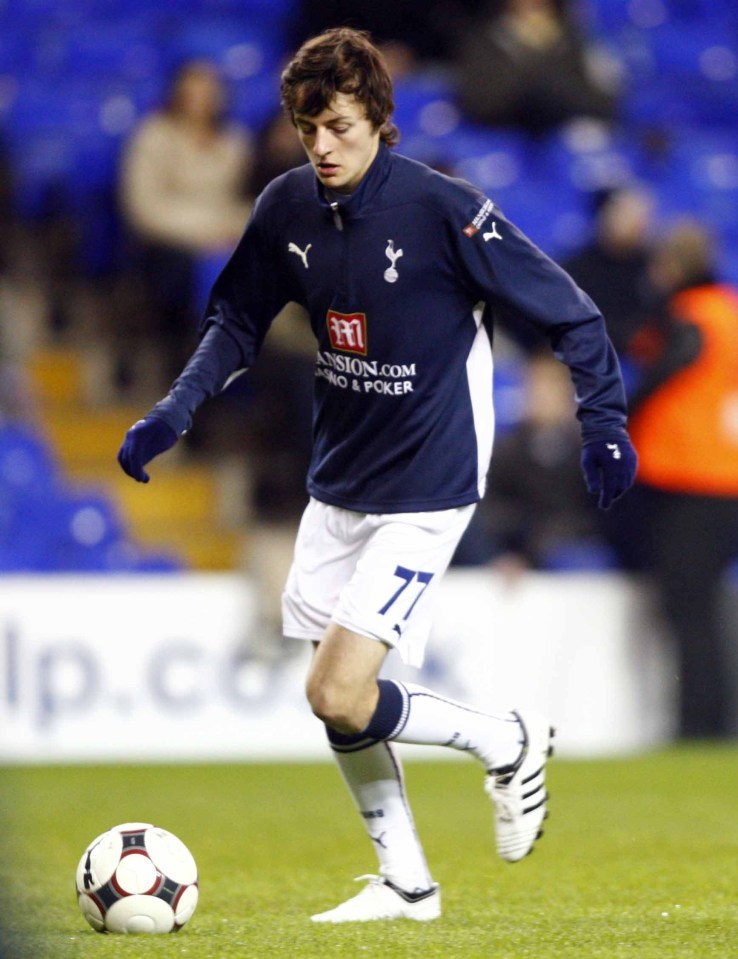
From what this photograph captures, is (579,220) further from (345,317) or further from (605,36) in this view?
(345,317)

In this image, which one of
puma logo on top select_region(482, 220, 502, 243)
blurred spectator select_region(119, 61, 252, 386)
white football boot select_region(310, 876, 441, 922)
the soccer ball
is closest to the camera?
the soccer ball

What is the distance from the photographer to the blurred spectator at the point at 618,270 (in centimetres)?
912

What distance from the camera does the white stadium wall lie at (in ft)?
28.4

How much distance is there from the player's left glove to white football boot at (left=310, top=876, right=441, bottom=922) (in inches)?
41.7

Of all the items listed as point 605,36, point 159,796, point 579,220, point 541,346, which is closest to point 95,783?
point 159,796

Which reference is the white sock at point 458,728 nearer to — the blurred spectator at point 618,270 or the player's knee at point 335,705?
the player's knee at point 335,705

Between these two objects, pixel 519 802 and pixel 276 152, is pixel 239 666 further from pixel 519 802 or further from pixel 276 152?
pixel 519 802

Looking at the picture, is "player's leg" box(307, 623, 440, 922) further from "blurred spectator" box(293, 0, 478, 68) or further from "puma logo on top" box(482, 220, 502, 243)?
"blurred spectator" box(293, 0, 478, 68)

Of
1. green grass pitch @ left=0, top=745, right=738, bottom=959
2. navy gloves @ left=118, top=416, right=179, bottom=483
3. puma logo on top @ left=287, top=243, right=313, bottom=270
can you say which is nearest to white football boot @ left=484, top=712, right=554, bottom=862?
green grass pitch @ left=0, top=745, right=738, bottom=959

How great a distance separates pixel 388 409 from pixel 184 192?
603 centimetres

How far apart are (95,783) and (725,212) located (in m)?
6.14

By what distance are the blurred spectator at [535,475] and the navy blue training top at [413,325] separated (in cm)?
486

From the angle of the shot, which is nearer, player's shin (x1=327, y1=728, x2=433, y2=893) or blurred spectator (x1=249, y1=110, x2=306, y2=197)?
player's shin (x1=327, y1=728, x2=433, y2=893)

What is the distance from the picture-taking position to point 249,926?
4.29 m
